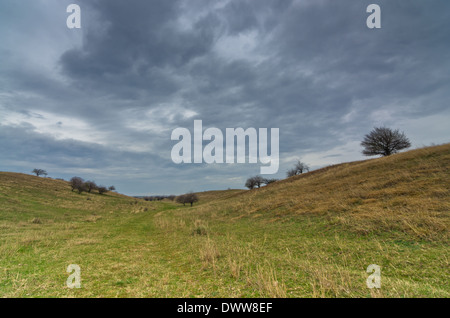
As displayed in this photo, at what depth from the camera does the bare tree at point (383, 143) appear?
48.3 m

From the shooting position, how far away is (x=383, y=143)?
49.2 m

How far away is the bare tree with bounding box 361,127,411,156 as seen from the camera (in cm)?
4828

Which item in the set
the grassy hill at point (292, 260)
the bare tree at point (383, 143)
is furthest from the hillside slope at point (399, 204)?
the bare tree at point (383, 143)

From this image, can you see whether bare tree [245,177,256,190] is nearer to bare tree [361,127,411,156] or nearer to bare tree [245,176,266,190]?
bare tree [245,176,266,190]

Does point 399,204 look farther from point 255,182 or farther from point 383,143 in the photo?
point 255,182

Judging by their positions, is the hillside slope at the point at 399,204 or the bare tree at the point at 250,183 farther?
the bare tree at the point at 250,183

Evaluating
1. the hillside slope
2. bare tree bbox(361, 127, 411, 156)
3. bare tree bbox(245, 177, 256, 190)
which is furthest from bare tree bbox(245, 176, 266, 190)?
the hillside slope

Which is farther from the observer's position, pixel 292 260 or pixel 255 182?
pixel 255 182

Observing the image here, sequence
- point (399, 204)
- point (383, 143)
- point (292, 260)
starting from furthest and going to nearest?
point (383, 143), point (399, 204), point (292, 260)

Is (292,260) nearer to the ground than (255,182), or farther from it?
nearer to the ground

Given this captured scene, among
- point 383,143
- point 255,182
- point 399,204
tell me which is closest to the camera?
point 399,204

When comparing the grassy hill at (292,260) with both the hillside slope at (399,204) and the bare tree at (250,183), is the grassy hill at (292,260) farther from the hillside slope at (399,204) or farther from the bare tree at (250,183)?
the bare tree at (250,183)

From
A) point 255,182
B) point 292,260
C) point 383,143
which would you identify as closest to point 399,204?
point 292,260
